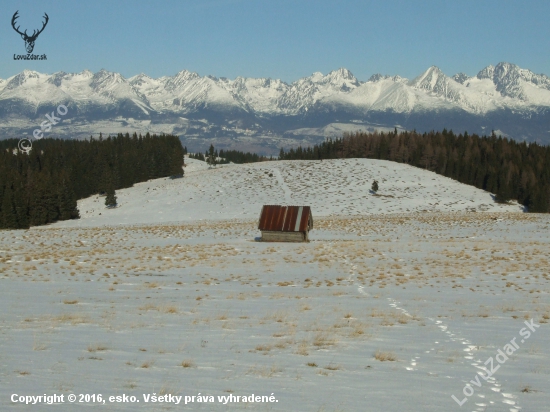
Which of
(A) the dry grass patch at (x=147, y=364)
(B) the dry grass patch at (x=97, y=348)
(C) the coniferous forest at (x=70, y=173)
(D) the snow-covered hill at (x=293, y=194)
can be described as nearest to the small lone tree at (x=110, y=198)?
(C) the coniferous forest at (x=70, y=173)

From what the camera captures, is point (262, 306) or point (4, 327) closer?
point (4, 327)

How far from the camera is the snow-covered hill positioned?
8750 cm

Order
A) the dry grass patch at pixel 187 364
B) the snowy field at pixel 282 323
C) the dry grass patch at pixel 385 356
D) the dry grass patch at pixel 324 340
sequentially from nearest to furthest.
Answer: the snowy field at pixel 282 323, the dry grass patch at pixel 187 364, the dry grass patch at pixel 385 356, the dry grass patch at pixel 324 340

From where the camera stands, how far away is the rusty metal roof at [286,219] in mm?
47116

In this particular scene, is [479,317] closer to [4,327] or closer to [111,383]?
[111,383]

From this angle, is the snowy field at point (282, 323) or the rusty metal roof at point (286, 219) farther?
the rusty metal roof at point (286, 219)

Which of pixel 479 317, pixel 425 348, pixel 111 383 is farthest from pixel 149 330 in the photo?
pixel 479 317

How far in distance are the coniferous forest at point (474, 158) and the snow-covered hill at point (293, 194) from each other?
415cm

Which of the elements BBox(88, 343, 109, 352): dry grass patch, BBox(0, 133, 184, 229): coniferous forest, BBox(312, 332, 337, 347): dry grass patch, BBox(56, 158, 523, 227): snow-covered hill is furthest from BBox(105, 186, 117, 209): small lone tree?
BBox(88, 343, 109, 352): dry grass patch

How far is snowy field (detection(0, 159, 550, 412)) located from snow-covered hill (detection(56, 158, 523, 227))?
139 feet

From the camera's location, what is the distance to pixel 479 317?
55.0ft

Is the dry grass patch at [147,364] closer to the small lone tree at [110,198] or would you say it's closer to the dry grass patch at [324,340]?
the dry grass patch at [324,340]

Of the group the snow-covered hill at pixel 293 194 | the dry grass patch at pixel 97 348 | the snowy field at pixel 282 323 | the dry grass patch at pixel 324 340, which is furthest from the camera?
the snow-covered hill at pixel 293 194

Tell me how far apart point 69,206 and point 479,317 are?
264 ft
